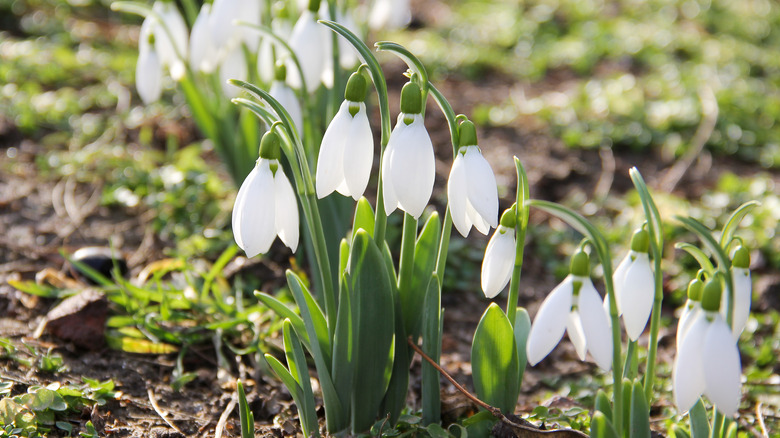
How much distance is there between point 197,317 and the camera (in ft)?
6.13

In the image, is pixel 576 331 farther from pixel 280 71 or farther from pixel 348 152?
pixel 280 71

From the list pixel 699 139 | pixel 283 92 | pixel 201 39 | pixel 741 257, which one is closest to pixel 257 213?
pixel 283 92

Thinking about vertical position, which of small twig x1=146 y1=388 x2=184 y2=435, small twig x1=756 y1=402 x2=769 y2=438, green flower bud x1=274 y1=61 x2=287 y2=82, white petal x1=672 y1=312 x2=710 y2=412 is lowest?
small twig x1=146 y1=388 x2=184 y2=435

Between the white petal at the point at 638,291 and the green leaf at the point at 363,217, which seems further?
the green leaf at the point at 363,217

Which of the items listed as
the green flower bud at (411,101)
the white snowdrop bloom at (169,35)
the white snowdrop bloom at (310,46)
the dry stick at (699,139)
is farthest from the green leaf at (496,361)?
the dry stick at (699,139)

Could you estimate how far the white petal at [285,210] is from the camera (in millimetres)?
1177

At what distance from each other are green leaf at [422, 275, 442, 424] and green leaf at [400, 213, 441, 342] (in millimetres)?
64

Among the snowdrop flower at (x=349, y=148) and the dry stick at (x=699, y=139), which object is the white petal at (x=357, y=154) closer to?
the snowdrop flower at (x=349, y=148)

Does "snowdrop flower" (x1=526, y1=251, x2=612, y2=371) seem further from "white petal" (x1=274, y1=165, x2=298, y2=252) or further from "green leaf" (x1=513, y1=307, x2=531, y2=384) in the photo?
"white petal" (x1=274, y1=165, x2=298, y2=252)

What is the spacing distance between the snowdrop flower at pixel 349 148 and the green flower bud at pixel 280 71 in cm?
50

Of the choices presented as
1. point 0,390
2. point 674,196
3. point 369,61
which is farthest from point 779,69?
point 0,390

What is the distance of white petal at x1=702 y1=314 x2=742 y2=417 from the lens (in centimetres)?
99

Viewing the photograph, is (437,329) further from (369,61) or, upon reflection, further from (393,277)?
(369,61)

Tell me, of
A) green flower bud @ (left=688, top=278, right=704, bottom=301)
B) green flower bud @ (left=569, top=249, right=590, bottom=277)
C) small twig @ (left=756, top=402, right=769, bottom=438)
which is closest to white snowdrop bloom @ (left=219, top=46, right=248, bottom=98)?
green flower bud @ (left=569, top=249, right=590, bottom=277)
